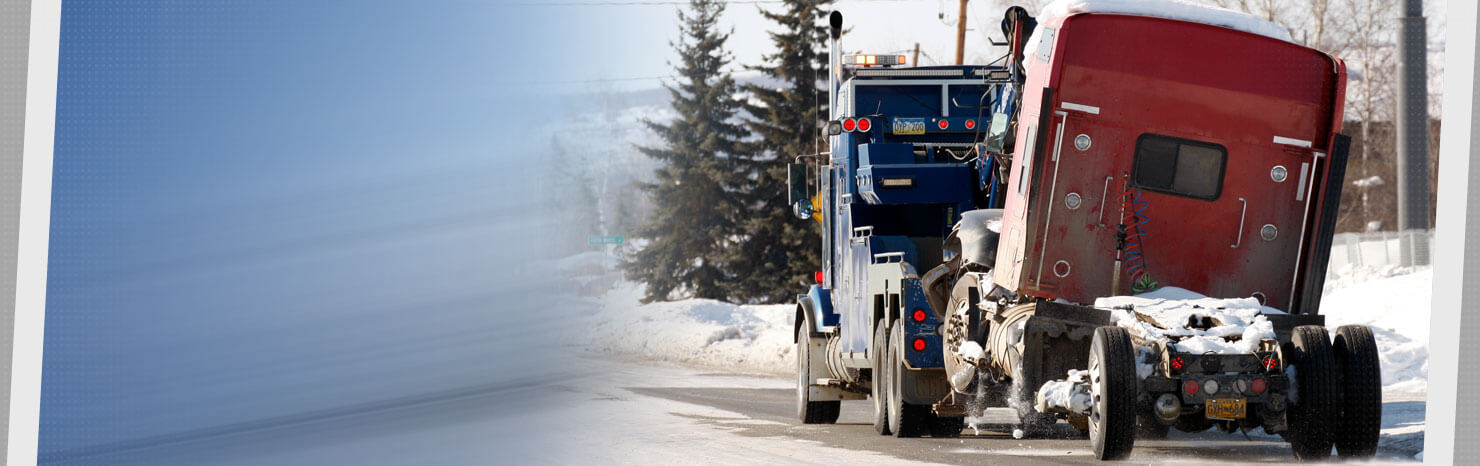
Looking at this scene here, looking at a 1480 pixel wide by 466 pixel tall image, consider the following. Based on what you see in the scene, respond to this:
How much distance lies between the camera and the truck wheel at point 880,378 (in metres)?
13.1

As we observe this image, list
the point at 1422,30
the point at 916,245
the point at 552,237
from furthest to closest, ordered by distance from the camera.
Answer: the point at 1422,30 < the point at 916,245 < the point at 552,237

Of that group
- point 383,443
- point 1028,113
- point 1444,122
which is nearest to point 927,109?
point 1028,113

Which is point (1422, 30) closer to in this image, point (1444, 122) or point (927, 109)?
point (927, 109)

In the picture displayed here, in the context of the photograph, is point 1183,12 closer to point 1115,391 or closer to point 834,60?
point 1115,391

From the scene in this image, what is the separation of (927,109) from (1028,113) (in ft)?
12.2

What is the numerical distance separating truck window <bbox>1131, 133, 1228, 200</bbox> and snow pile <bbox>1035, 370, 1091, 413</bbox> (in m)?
1.51

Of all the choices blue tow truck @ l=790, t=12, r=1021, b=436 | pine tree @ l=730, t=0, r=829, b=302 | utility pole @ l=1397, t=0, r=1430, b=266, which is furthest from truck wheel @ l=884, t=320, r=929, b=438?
pine tree @ l=730, t=0, r=829, b=302

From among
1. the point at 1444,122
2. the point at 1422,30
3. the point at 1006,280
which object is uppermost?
the point at 1422,30

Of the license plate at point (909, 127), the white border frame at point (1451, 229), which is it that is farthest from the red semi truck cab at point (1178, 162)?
the license plate at point (909, 127)

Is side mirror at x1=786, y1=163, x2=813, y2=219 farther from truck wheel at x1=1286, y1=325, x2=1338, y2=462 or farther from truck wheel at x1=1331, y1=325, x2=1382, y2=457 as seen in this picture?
truck wheel at x1=1331, y1=325, x2=1382, y2=457

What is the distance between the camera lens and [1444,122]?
8602mm

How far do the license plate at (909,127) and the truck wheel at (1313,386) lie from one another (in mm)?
5246

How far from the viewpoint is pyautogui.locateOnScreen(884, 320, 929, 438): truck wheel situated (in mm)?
12539

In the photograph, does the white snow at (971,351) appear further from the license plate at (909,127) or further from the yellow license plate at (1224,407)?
the license plate at (909,127)
